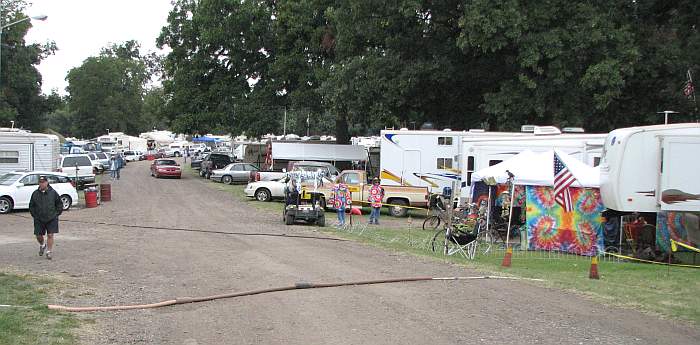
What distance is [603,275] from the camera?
12.5m

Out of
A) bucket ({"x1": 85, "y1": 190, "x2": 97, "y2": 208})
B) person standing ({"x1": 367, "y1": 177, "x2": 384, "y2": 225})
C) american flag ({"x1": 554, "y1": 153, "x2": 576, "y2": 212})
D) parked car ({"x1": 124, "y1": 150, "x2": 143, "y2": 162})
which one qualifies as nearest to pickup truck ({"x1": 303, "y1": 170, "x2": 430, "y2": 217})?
person standing ({"x1": 367, "y1": 177, "x2": 384, "y2": 225})

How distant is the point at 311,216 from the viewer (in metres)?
20.9

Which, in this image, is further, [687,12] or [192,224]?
[687,12]

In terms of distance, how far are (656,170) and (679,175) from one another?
0.45m

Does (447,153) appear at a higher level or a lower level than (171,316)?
higher

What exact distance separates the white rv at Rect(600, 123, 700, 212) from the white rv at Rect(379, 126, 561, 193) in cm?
1103

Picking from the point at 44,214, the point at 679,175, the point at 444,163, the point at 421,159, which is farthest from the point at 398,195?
the point at 44,214

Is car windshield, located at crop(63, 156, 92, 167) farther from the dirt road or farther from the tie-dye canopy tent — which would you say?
the tie-dye canopy tent

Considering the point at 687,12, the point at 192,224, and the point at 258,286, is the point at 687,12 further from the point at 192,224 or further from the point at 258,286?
the point at 258,286

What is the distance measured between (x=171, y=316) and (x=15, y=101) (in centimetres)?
5824

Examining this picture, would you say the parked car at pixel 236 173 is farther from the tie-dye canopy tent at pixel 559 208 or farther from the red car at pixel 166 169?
the tie-dye canopy tent at pixel 559 208

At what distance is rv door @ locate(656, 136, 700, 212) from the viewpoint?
14.1 meters

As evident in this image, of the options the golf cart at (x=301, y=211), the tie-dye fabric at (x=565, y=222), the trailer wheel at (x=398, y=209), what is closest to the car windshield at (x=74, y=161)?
the golf cart at (x=301, y=211)

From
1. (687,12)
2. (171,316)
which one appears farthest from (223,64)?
(171,316)
